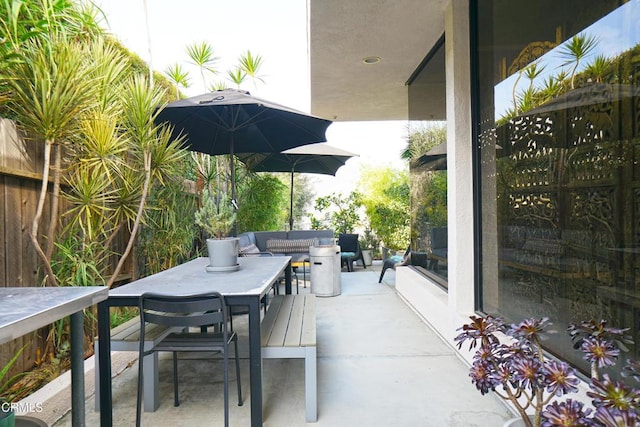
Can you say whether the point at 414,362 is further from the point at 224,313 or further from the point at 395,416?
the point at 224,313

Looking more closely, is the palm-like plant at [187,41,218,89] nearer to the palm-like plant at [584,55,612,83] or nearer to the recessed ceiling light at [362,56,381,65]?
the recessed ceiling light at [362,56,381,65]

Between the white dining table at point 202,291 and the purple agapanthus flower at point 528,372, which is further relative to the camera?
the white dining table at point 202,291

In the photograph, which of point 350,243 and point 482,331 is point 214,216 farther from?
point 350,243

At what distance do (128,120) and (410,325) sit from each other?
3.46 metres

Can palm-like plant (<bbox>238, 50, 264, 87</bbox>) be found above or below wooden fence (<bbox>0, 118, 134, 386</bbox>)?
above

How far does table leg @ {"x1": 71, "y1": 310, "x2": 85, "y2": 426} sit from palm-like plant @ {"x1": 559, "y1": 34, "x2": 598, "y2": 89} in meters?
2.39

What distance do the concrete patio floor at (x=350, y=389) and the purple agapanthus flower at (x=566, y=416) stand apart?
122cm

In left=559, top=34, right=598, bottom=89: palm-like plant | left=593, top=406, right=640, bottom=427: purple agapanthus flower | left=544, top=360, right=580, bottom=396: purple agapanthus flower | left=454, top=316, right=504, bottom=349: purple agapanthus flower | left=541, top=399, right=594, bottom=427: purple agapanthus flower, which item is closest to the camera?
left=593, top=406, right=640, bottom=427: purple agapanthus flower

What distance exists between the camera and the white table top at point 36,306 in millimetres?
1071

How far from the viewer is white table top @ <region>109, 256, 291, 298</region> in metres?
2.29

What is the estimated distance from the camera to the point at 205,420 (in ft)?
7.73

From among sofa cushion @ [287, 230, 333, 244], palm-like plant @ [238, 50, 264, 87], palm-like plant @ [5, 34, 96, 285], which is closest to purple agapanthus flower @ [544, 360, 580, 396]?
palm-like plant @ [5, 34, 96, 285]

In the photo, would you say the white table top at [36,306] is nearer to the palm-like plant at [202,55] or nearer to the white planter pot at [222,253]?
the white planter pot at [222,253]

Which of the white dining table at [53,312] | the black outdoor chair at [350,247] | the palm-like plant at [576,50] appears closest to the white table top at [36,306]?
the white dining table at [53,312]
